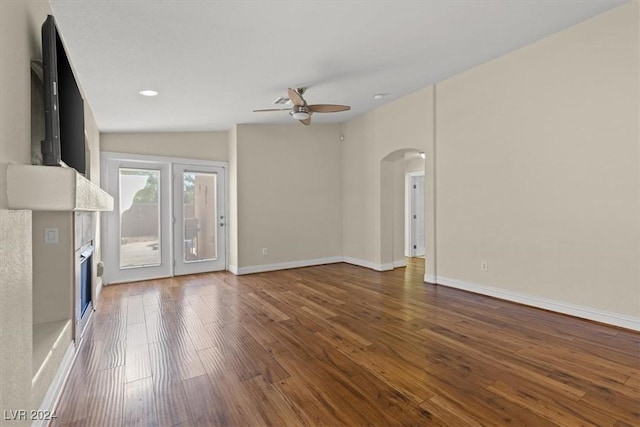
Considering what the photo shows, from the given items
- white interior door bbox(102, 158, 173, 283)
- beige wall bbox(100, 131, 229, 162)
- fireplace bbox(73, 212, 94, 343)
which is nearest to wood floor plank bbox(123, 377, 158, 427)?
fireplace bbox(73, 212, 94, 343)

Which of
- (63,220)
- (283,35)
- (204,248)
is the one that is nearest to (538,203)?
(283,35)

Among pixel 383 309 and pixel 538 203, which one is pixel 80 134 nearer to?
pixel 383 309

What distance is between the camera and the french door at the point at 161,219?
503 centimetres

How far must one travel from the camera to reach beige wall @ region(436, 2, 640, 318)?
3.06 metres

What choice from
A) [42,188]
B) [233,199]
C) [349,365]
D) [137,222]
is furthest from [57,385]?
[233,199]

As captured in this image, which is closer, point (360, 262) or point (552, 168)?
point (552, 168)

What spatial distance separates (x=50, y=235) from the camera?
2.45 m

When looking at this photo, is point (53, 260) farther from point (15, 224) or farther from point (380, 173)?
point (380, 173)

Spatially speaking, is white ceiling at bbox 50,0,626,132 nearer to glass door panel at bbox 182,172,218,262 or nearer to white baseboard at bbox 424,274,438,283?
glass door panel at bbox 182,172,218,262

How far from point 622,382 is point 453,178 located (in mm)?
2989

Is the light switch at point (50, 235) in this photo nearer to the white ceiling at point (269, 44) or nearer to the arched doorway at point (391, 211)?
the white ceiling at point (269, 44)

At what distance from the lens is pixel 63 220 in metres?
2.51

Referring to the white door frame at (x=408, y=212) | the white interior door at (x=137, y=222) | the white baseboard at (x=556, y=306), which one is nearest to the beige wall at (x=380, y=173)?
the white baseboard at (x=556, y=306)

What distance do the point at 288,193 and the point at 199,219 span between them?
173cm
